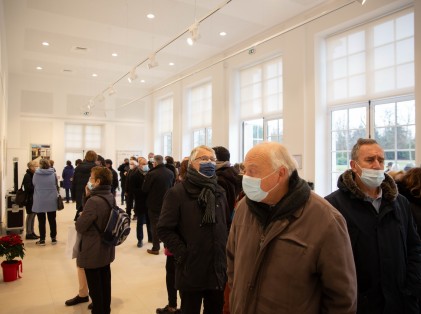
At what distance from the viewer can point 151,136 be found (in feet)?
49.3

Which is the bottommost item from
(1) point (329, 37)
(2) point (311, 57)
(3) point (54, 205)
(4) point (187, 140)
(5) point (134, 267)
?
(5) point (134, 267)

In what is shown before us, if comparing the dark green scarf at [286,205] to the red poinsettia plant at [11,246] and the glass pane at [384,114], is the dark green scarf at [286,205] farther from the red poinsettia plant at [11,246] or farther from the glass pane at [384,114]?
the glass pane at [384,114]

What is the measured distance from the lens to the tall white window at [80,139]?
13594mm

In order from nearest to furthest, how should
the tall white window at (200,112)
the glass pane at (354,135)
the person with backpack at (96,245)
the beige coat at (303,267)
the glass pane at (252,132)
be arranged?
the beige coat at (303,267) < the person with backpack at (96,245) < the glass pane at (354,135) < the glass pane at (252,132) < the tall white window at (200,112)

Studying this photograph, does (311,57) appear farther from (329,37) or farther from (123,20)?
(123,20)

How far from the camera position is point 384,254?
67.3 inches

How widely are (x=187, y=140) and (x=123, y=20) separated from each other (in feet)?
17.6

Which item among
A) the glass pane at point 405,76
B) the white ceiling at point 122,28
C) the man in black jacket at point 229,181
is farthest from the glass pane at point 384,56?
the man in black jacket at point 229,181

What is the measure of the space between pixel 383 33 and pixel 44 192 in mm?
6832

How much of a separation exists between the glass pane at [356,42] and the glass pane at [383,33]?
25cm

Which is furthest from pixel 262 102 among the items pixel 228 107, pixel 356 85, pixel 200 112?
pixel 200 112

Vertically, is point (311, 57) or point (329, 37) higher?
point (329, 37)

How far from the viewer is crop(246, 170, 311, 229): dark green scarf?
1.35 metres

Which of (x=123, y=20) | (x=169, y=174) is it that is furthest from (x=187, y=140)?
(x=169, y=174)
